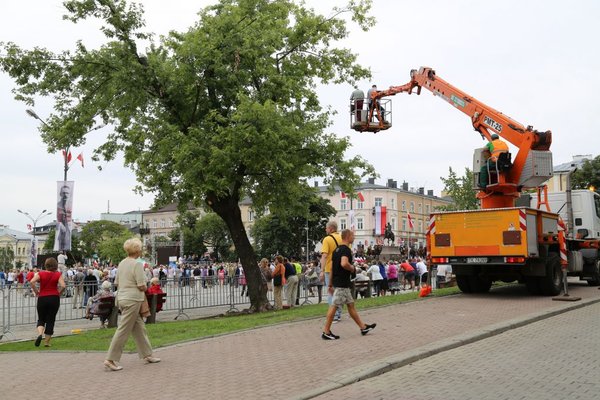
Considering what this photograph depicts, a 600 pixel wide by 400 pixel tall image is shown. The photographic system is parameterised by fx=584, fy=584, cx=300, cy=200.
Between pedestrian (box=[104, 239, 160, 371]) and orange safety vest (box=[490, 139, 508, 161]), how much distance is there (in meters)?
10.7

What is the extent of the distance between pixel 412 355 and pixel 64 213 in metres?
19.3

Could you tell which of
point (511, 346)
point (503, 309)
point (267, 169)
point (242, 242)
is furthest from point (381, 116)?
point (511, 346)

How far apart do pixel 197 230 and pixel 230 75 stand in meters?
82.9

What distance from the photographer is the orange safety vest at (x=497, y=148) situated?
15604 millimetres

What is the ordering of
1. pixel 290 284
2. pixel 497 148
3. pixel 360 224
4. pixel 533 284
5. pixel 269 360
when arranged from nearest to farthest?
pixel 269 360 < pixel 533 284 < pixel 497 148 < pixel 290 284 < pixel 360 224

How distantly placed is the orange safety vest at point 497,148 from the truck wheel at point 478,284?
3423 millimetres

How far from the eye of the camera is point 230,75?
15570 mm

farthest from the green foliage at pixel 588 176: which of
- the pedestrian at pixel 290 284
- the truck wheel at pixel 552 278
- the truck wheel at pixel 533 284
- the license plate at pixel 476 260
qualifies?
the license plate at pixel 476 260

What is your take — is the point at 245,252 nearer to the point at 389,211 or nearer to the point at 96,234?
the point at 389,211

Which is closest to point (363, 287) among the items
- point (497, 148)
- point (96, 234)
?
point (497, 148)

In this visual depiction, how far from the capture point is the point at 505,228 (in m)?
14.4

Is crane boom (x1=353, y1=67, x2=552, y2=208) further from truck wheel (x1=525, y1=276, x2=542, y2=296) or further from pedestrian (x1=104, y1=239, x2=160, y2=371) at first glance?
pedestrian (x1=104, y1=239, x2=160, y2=371)

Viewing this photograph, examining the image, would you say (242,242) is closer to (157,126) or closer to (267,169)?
(267,169)

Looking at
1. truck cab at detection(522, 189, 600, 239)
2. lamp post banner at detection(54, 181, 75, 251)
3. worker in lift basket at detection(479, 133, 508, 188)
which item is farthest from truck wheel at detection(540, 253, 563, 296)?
lamp post banner at detection(54, 181, 75, 251)
